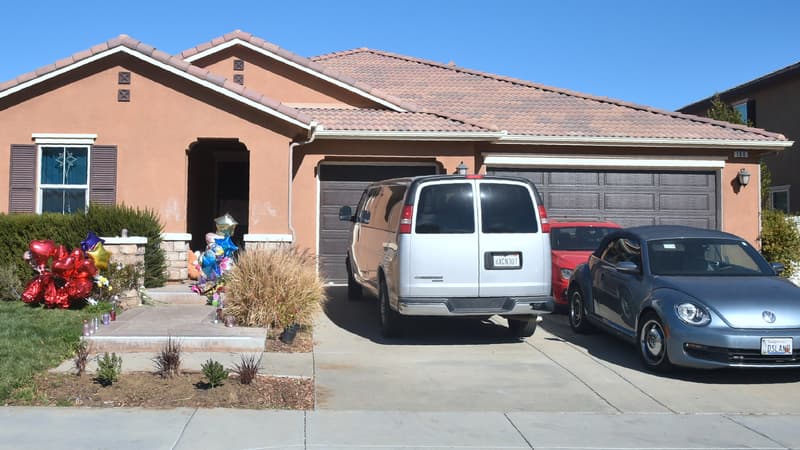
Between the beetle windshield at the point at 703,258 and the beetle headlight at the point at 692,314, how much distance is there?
35.8 inches

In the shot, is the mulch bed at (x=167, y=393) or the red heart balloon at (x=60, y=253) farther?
the red heart balloon at (x=60, y=253)

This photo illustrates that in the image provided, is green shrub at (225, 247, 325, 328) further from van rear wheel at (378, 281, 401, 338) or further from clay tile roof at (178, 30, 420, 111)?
clay tile roof at (178, 30, 420, 111)

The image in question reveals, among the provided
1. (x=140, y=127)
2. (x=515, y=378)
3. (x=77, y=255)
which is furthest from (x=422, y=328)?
(x=140, y=127)

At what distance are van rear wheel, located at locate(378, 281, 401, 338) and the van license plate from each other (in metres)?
1.49

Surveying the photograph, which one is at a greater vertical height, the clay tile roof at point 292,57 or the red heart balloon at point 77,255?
the clay tile roof at point 292,57

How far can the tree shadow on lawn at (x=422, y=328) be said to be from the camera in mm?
10016

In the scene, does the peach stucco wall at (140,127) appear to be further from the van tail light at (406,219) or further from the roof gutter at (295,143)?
the van tail light at (406,219)

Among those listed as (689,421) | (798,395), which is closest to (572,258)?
(798,395)

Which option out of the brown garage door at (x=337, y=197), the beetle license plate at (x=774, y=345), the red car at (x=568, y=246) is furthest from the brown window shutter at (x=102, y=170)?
the beetle license plate at (x=774, y=345)

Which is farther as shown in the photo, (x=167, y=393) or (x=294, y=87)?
(x=294, y=87)

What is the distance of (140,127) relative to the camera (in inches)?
511

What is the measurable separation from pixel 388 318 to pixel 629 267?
3115mm

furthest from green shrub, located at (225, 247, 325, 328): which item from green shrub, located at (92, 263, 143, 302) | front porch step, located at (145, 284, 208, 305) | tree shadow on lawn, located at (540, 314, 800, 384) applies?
tree shadow on lawn, located at (540, 314, 800, 384)

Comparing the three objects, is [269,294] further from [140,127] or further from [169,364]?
[140,127]
